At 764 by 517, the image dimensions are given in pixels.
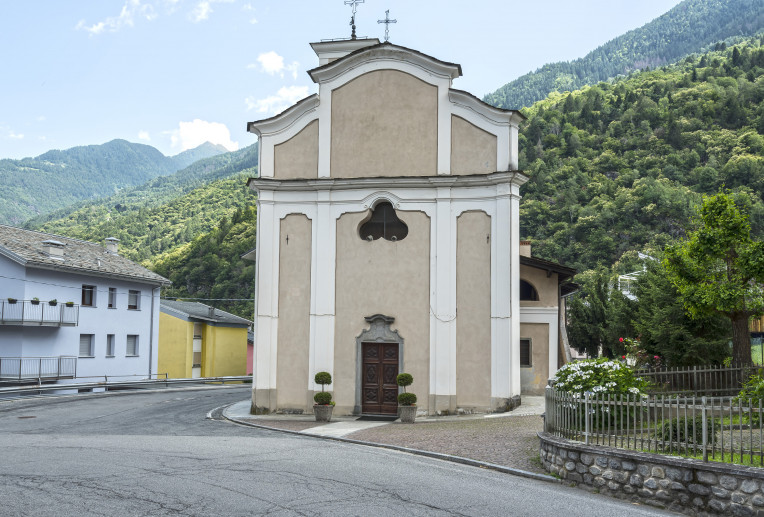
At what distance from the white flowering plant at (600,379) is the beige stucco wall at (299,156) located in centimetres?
1137

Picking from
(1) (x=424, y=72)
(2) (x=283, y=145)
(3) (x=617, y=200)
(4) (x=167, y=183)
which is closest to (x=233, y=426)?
(2) (x=283, y=145)

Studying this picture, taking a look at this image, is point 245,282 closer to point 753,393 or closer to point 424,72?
point 424,72

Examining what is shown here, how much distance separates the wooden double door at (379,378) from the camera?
20812mm

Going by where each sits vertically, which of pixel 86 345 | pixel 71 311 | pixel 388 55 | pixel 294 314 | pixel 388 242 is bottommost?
pixel 86 345

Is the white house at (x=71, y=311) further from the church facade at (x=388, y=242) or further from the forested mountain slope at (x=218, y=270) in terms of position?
the forested mountain slope at (x=218, y=270)

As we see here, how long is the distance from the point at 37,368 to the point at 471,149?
24218 millimetres

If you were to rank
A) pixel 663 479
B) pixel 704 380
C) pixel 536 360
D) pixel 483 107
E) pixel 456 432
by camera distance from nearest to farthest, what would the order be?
1. pixel 663 479
2. pixel 704 380
3. pixel 456 432
4. pixel 483 107
5. pixel 536 360

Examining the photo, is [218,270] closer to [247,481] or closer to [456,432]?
[456,432]

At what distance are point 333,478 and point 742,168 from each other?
78308mm

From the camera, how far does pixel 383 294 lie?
21.1 meters

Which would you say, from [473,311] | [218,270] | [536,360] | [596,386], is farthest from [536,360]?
[218,270]

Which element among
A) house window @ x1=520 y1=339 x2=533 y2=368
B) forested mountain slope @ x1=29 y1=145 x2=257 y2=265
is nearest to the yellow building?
house window @ x1=520 y1=339 x2=533 y2=368

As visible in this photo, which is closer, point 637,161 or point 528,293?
point 528,293

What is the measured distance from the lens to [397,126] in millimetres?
21375
